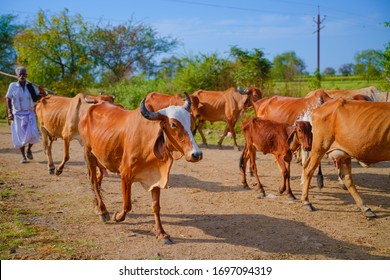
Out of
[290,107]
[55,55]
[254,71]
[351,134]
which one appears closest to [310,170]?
[351,134]

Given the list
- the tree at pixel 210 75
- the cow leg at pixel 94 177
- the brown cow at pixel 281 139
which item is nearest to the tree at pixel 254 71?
the tree at pixel 210 75

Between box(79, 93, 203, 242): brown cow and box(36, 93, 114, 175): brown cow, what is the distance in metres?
3.00

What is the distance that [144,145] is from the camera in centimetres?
530

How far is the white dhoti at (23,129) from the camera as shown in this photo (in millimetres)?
10609

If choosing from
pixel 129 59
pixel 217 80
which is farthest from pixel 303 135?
pixel 129 59

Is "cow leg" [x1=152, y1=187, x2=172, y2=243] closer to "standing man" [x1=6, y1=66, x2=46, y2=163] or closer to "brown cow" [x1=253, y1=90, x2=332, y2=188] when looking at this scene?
"brown cow" [x1=253, y1=90, x2=332, y2=188]

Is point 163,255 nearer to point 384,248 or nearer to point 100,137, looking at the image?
point 100,137

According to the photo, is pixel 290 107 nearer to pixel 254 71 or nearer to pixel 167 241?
pixel 167 241

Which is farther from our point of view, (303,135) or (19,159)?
(19,159)

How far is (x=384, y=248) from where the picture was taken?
17.2 feet

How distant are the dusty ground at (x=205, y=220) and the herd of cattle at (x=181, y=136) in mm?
323

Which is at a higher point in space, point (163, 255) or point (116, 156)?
point (116, 156)

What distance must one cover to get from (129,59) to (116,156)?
2561 cm

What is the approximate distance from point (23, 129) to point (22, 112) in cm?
45
